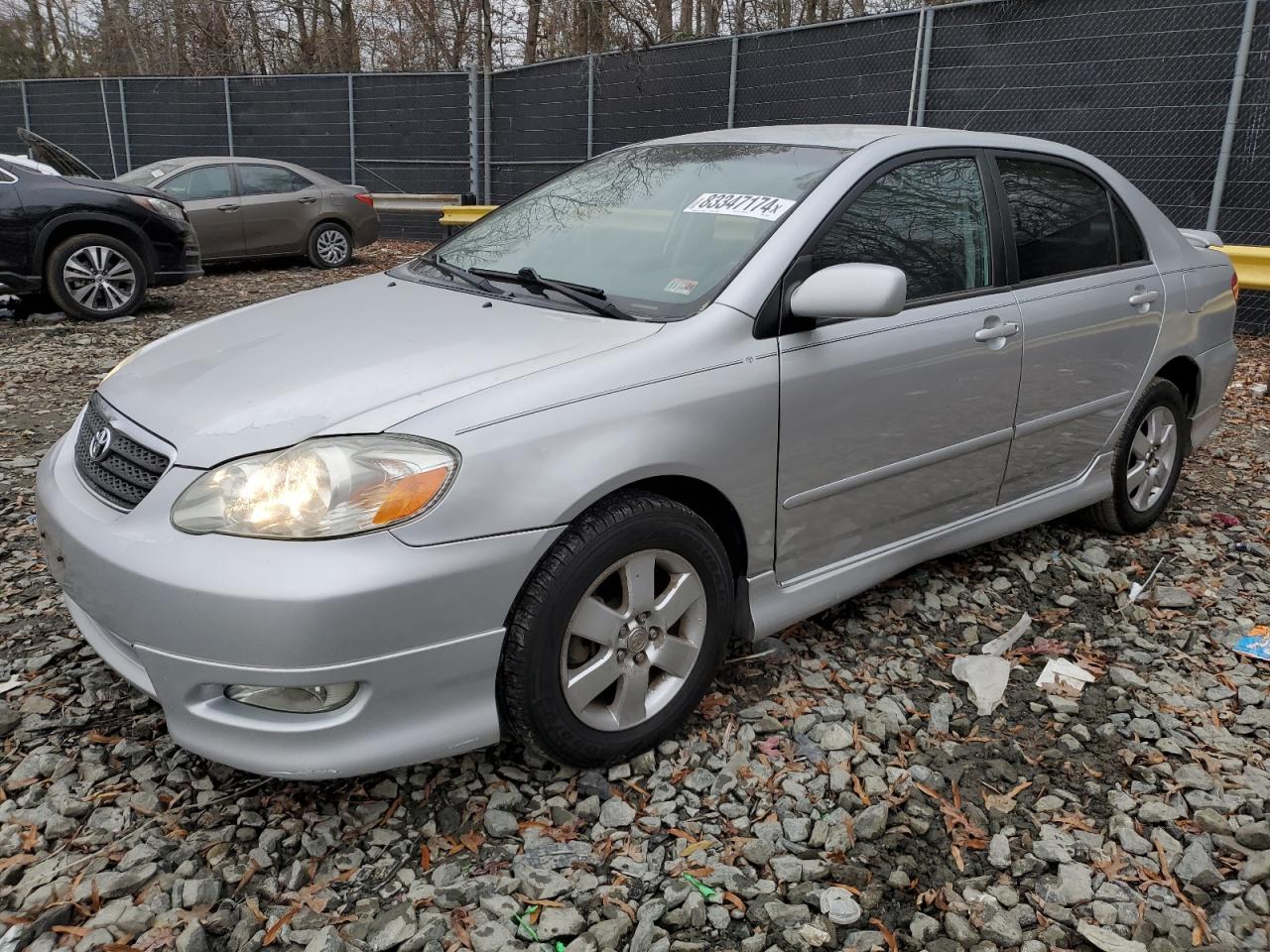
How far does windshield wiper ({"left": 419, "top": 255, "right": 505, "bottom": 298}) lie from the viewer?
10.5 feet

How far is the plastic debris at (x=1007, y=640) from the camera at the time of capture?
347 cm

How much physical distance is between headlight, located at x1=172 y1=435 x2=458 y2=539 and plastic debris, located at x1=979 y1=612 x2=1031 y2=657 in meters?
2.10

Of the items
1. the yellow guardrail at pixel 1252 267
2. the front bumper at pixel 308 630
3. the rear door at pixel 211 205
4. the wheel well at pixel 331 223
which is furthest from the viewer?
the wheel well at pixel 331 223

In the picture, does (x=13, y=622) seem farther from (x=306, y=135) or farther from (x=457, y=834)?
(x=306, y=135)

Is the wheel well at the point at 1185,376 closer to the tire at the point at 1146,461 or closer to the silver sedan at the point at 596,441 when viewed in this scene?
the tire at the point at 1146,461

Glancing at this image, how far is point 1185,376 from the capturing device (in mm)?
4484

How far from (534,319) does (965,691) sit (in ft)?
5.79

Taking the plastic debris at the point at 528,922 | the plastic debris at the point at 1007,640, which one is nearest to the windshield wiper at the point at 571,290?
the plastic debris at the point at 528,922

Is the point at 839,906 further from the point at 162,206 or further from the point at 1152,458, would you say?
the point at 162,206

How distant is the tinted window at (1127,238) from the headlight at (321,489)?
3.09 m

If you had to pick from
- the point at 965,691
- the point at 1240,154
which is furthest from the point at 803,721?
the point at 1240,154

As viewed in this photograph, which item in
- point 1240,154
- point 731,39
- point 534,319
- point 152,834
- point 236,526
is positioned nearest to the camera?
point 236,526

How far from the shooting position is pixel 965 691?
3.22 meters

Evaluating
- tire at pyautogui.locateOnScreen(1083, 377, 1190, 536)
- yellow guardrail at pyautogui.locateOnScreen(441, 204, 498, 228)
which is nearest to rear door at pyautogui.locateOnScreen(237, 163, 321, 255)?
yellow guardrail at pyautogui.locateOnScreen(441, 204, 498, 228)
